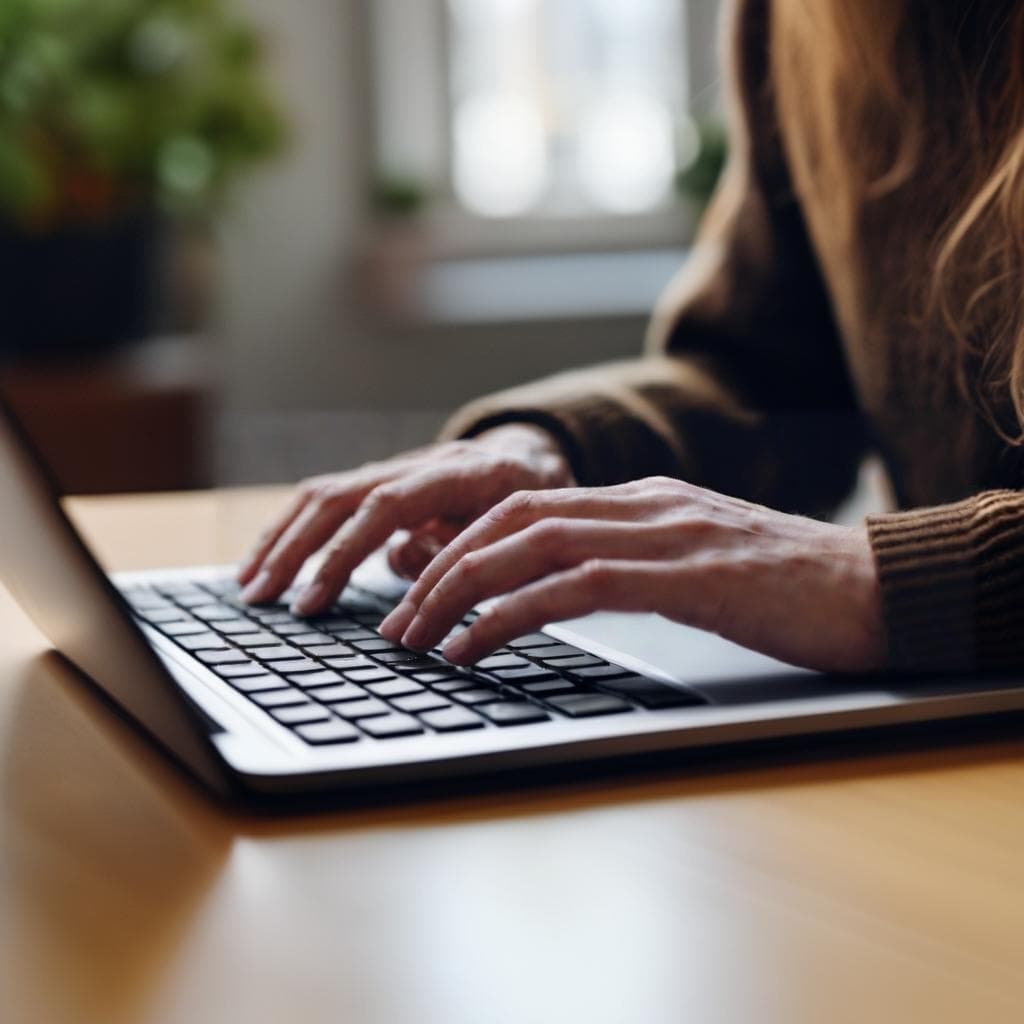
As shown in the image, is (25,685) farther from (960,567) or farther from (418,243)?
(418,243)

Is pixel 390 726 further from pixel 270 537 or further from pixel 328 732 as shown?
pixel 270 537

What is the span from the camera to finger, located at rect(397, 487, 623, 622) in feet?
1.46

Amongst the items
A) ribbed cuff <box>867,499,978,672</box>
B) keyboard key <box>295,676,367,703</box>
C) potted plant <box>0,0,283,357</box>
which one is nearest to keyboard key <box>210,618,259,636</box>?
keyboard key <box>295,676,367,703</box>

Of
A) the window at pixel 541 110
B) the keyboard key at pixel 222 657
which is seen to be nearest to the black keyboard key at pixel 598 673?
the keyboard key at pixel 222 657

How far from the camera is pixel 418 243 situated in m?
2.69

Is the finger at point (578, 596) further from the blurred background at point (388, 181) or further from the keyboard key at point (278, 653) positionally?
the blurred background at point (388, 181)

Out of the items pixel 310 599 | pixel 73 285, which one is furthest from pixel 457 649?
pixel 73 285

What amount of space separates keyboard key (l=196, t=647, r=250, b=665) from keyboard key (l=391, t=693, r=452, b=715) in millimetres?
81

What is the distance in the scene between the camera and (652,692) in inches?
16.2

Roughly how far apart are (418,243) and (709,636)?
2.32m

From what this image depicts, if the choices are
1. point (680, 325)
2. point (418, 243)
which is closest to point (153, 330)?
point (418, 243)

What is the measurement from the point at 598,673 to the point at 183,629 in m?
0.17

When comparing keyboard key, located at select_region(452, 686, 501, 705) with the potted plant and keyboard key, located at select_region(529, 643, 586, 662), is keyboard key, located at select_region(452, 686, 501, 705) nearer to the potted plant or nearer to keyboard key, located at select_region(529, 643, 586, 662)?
keyboard key, located at select_region(529, 643, 586, 662)

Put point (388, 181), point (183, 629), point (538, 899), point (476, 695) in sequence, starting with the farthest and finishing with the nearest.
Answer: point (388, 181) → point (183, 629) → point (476, 695) → point (538, 899)
